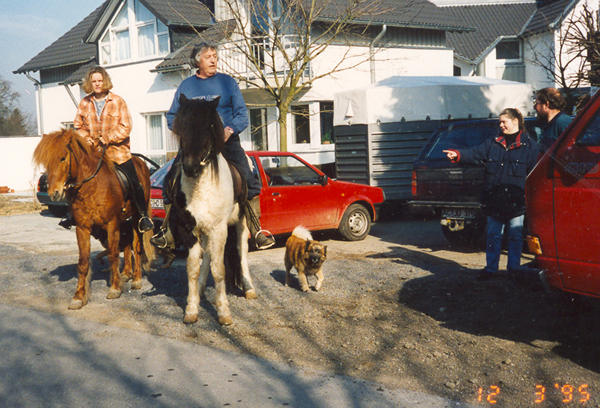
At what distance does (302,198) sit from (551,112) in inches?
191

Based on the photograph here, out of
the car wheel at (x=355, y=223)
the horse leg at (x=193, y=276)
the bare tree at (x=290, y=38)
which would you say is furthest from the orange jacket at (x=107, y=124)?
the bare tree at (x=290, y=38)

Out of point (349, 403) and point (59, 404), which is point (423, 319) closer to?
point (349, 403)

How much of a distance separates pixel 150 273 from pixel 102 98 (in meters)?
2.66

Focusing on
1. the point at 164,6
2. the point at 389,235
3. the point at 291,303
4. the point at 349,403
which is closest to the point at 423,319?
the point at 291,303

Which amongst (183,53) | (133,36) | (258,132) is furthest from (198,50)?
(133,36)

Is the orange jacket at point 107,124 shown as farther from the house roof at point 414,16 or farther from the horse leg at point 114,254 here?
the house roof at point 414,16

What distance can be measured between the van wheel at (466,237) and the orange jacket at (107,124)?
5.82m

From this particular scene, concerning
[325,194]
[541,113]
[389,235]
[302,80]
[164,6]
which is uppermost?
[164,6]

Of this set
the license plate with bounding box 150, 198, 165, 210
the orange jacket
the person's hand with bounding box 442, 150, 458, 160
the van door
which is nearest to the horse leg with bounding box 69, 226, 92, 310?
the orange jacket

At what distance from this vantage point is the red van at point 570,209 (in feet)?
15.1

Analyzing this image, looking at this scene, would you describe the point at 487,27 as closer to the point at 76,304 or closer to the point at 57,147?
the point at 57,147

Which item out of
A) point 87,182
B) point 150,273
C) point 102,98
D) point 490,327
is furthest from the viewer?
point 150,273

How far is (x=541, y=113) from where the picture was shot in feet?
26.2

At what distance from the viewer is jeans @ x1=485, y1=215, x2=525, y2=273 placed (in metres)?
7.48
